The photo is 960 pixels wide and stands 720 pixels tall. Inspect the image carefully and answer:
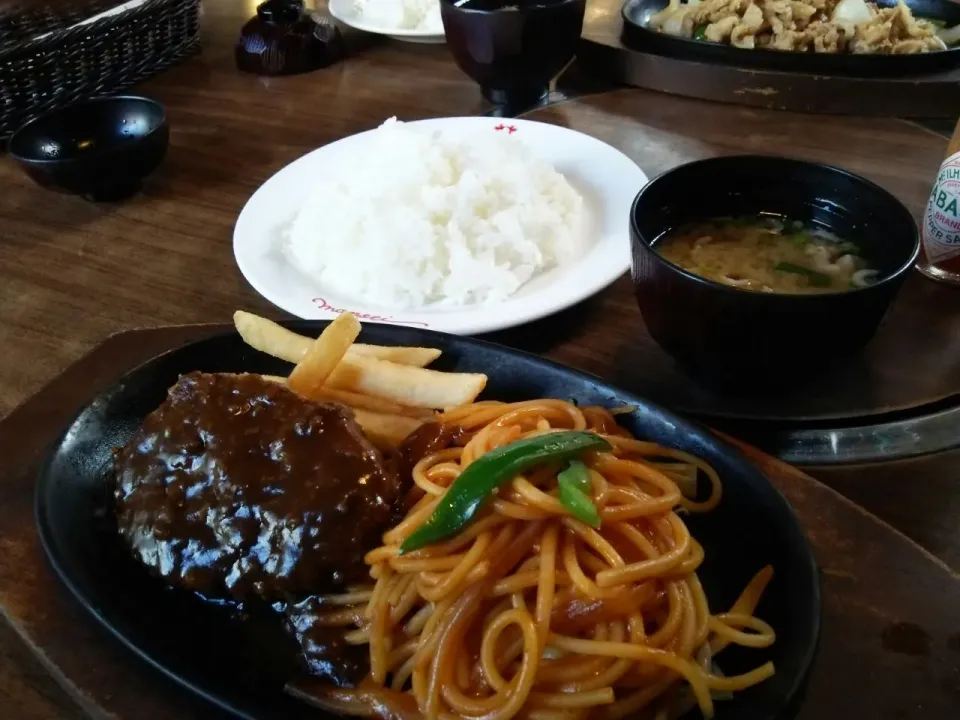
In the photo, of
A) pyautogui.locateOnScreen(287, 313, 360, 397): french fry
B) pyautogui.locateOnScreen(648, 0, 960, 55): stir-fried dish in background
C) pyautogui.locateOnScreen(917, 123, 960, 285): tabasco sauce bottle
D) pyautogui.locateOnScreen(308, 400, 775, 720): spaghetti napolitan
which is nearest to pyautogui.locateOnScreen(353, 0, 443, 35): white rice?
pyautogui.locateOnScreen(648, 0, 960, 55): stir-fried dish in background

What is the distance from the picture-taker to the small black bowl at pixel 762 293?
1312mm

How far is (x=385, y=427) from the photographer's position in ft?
4.68

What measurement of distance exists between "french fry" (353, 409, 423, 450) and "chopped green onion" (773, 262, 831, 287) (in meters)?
0.82

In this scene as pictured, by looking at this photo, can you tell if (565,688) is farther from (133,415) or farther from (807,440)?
(133,415)

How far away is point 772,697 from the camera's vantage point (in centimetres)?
97

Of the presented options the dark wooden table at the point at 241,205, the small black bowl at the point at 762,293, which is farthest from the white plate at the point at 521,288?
the small black bowl at the point at 762,293

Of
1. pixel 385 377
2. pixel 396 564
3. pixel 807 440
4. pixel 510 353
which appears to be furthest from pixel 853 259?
pixel 396 564

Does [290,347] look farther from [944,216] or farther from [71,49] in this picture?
[71,49]

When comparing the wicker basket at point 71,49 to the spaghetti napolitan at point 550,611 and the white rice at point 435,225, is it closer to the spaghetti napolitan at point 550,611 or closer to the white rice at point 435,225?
the white rice at point 435,225

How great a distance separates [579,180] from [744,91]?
3.13 ft

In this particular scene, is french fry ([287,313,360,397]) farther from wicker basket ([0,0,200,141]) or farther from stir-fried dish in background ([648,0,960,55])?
stir-fried dish in background ([648,0,960,55])

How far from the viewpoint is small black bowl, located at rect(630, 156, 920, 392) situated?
1312 mm

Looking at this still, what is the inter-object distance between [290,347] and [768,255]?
1007 mm

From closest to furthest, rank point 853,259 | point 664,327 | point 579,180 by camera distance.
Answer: point 664,327, point 853,259, point 579,180
